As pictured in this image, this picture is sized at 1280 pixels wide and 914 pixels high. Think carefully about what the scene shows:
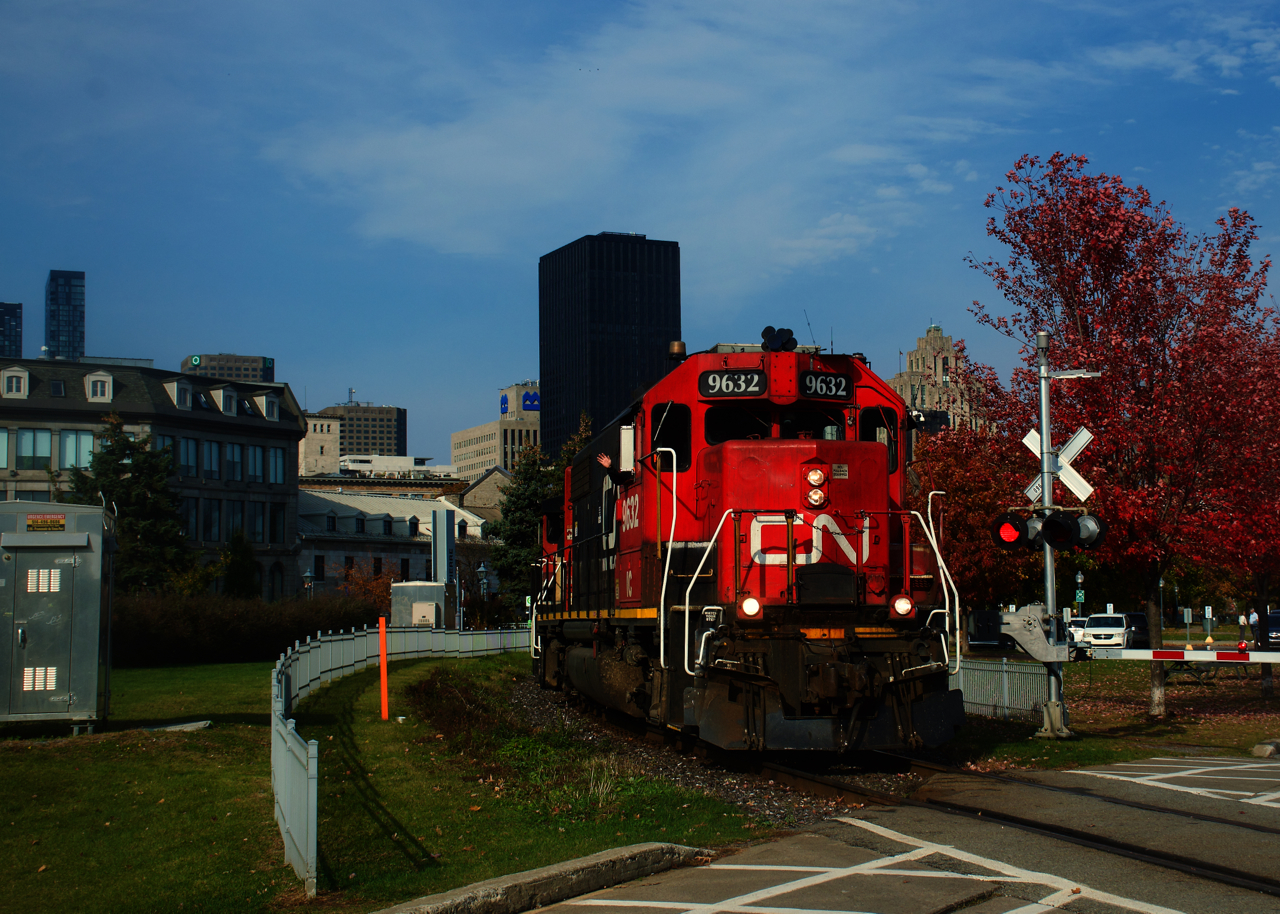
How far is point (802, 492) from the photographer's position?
12.0m

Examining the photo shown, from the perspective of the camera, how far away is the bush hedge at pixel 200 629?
36.6 metres

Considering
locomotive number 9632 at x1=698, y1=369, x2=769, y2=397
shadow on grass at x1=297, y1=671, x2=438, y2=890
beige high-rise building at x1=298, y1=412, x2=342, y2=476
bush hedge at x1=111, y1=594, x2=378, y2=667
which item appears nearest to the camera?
shadow on grass at x1=297, y1=671, x2=438, y2=890

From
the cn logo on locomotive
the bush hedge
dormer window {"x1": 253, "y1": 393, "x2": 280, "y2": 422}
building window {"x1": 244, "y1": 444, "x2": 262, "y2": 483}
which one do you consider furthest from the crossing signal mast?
dormer window {"x1": 253, "y1": 393, "x2": 280, "y2": 422}

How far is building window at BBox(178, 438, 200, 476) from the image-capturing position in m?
75.9

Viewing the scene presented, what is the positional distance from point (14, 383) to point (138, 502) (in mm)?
18727

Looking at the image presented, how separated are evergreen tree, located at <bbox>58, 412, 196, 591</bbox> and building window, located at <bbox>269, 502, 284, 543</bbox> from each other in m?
20.9

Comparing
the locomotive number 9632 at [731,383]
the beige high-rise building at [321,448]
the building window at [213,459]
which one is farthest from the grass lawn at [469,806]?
the beige high-rise building at [321,448]

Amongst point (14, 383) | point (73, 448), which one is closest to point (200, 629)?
point (73, 448)

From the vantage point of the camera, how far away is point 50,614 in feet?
48.8

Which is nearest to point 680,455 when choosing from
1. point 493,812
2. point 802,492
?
point 802,492

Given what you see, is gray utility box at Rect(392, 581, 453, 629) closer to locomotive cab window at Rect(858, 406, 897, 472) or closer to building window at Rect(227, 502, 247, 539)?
locomotive cab window at Rect(858, 406, 897, 472)

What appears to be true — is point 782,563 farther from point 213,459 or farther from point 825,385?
point 213,459

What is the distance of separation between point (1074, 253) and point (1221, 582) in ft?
146

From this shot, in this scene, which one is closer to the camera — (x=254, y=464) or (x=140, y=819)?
(x=140, y=819)
